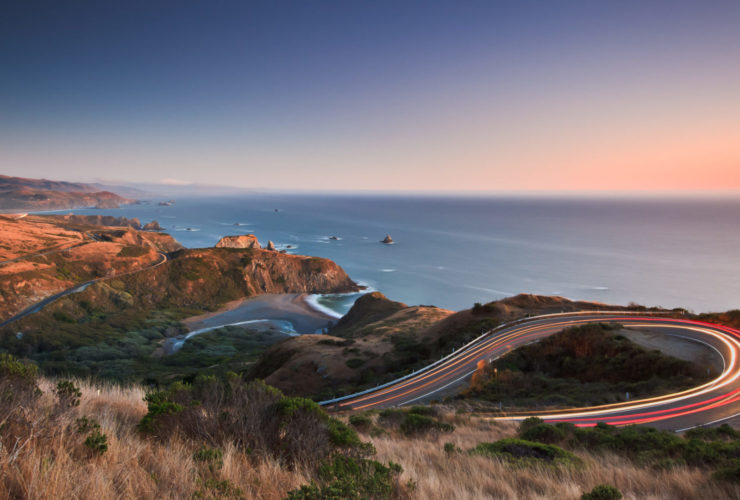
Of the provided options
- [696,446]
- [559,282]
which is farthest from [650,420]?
[559,282]

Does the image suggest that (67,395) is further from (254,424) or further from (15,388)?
(254,424)

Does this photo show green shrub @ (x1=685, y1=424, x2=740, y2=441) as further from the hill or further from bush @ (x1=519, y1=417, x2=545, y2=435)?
the hill

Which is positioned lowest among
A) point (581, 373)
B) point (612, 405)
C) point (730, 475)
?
point (581, 373)

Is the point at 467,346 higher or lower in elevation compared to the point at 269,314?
higher

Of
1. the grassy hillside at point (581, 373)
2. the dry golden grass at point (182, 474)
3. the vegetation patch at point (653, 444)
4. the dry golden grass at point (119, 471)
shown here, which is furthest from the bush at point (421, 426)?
the grassy hillside at point (581, 373)

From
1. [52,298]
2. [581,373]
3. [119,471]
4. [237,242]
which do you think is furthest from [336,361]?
[237,242]

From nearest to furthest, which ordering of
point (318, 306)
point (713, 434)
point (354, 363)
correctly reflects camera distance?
point (713, 434) < point (354, 363) < point (318, 306)
